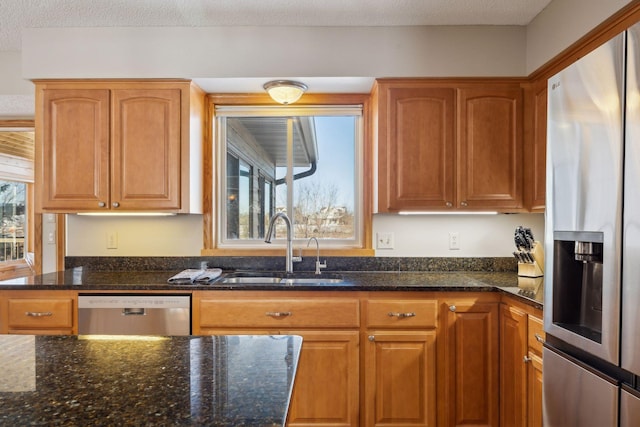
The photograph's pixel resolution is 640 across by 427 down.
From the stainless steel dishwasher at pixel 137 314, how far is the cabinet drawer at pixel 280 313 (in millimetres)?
115

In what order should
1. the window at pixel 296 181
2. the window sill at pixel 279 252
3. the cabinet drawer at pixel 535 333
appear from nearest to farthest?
the cabinet drawer at pixel 535 333 < the window sill at pixel 279 252 < the window at pixel 296 181

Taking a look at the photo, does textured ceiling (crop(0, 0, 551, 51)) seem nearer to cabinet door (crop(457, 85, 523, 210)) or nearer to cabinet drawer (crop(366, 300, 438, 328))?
cabinet door (crop(457, 85, 523, 210))

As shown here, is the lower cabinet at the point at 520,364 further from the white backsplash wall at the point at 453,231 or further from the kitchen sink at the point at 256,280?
the kitchen sink at the point at 256,280

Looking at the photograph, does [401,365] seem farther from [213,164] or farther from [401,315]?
[213,164]

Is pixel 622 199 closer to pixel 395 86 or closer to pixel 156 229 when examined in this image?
pixel 395 86

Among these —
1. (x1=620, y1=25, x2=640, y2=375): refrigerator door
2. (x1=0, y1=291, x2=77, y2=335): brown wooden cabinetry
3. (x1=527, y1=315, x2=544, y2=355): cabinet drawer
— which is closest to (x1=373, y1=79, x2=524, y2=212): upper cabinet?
(x1=527, y1=315, x2=544, y2=355): cabinet drawer

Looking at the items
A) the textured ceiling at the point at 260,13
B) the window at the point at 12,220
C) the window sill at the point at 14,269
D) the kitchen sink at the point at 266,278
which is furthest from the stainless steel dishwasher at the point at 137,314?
the window at the point at 12,220

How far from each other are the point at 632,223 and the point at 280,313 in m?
1.62

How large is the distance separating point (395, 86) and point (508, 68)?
705 mm

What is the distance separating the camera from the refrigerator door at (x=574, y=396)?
46.5 inches

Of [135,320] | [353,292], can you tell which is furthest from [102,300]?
[353,292]

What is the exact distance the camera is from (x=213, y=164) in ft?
9.40

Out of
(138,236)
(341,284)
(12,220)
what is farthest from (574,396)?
(12,220)

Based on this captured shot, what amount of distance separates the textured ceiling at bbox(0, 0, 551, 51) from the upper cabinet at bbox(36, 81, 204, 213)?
1.24ft
